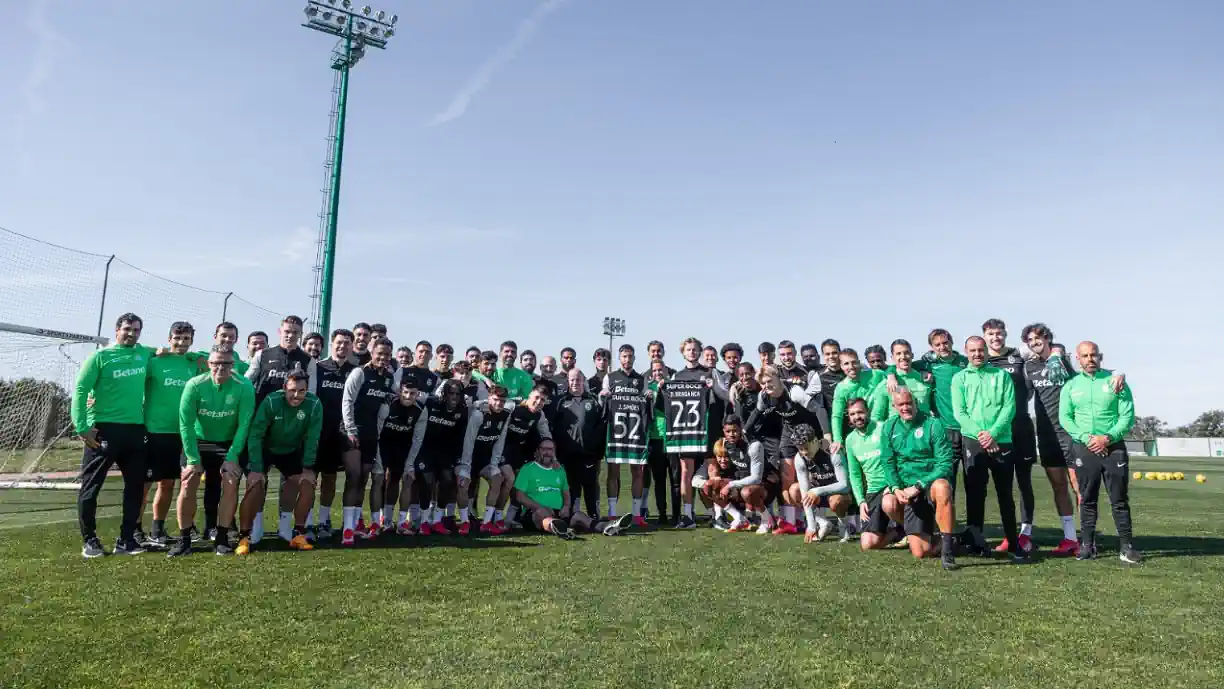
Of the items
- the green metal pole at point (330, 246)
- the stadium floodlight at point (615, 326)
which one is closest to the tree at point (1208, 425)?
the stadium floodlight at point (615, 326)

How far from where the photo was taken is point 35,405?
15398 millimetres

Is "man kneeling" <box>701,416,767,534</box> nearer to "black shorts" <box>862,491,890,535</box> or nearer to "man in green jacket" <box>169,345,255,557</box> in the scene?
"black shorts" <box>862,491,890,535</box>

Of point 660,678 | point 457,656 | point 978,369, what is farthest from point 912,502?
point 457,656

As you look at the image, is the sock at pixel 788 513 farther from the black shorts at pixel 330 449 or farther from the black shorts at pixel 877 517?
the black shorts at pixel 330 449

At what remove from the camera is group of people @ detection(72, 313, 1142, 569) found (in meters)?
6.46

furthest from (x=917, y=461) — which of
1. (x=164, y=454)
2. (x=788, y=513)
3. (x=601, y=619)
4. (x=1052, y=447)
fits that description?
(x=164, y=454)

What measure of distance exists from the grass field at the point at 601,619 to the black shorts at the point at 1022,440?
0.97m

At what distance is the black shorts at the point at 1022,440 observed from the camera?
680 cm

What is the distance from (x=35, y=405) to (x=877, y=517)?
55.5ft

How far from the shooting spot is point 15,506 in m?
10.7

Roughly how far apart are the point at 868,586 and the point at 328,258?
2418 centimetres

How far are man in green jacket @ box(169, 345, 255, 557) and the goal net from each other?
9458 millimetres

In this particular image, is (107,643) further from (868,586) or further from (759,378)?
(759,378)

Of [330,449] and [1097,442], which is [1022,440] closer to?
[1097,442]
